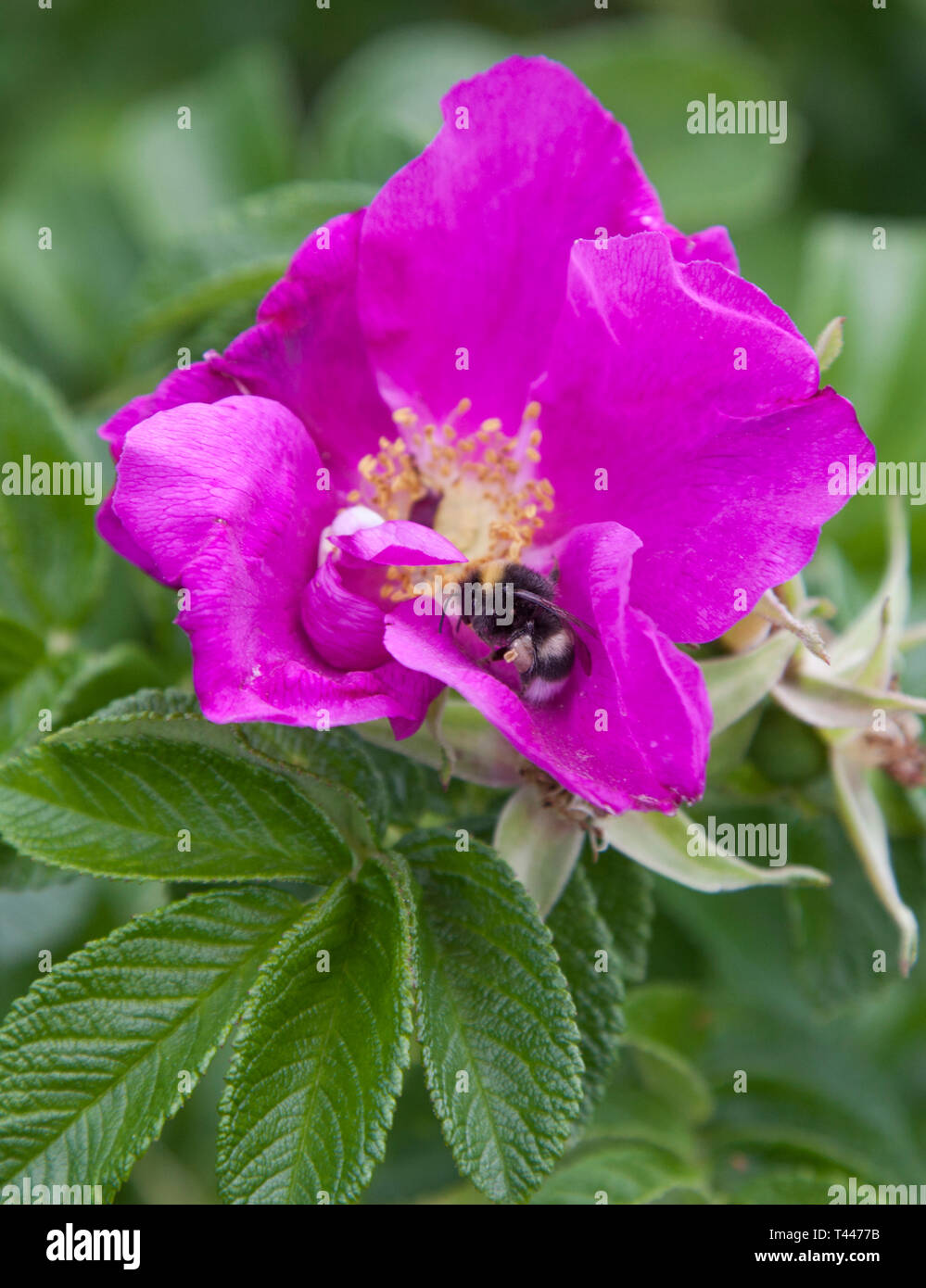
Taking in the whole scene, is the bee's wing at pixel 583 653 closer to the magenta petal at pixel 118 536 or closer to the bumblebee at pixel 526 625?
the bumblebee at pixel 526 625

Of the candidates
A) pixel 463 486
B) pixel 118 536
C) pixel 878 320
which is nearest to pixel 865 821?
pixel 463 486

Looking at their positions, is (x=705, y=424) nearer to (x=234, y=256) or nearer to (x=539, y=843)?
(x=539, y=843)

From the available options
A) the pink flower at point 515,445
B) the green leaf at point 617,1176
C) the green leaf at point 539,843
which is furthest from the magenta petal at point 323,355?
the green leaf at point 617,1176

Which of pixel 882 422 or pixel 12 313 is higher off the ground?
pixel 12 313

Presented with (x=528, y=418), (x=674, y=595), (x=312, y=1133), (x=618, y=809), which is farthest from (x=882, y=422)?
(x=312, y=1133)

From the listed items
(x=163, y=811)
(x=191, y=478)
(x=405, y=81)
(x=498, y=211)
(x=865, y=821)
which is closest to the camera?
(x=191, y=478)
